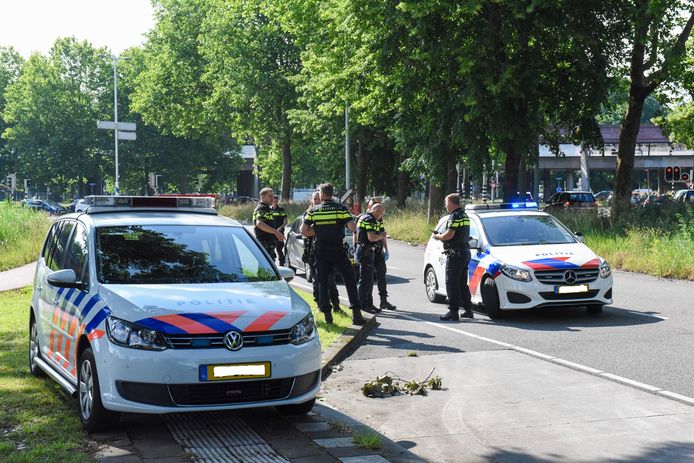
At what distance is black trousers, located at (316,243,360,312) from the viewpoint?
1276 centimetres

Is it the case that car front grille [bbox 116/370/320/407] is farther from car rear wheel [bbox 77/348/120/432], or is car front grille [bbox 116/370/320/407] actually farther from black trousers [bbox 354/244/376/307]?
black trousers [bbox 354/244/376/307]

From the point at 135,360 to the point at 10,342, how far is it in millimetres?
5692

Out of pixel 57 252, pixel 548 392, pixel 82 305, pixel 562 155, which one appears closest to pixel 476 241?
pixel 548 392

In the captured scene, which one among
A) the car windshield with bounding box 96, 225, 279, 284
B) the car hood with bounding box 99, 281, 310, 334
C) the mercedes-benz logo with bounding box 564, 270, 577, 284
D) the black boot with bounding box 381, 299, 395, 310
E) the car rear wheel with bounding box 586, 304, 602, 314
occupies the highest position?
the car windshield with bounding box 96, 225, 279, 284

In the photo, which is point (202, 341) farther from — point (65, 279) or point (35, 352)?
point (35, 352)

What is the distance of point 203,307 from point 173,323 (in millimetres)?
288

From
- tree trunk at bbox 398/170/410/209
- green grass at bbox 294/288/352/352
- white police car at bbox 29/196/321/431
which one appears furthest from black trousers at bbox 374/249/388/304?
tree trunk at bbox 398/170/410/209

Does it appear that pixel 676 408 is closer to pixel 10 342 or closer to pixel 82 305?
pixel 82 305

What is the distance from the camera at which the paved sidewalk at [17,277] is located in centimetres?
1992

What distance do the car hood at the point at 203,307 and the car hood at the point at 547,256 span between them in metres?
6.92

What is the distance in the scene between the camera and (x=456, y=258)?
1412cm

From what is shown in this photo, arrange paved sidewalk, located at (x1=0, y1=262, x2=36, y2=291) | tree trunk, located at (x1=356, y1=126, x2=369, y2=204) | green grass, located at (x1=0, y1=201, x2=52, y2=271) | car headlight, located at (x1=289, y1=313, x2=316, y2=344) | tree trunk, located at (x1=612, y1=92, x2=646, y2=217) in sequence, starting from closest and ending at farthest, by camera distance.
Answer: car headlight, located at (x1=289, y1=313, x2=316, y2=344), paved sidewalk, located at (x1=0, y1=262, x2=36, y2=291), green grass, located at (x1=0, y1=201, x2=52, y2=271), tree trunk, located at (x1=612, y1=92, x2=646, y2=217), tree trunk, located at (x1=356, y1=126, x2=369, y2=204)

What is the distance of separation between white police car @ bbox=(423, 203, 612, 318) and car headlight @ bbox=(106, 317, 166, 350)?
7998 millimetres

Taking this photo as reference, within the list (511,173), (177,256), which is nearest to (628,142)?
(511,173)
